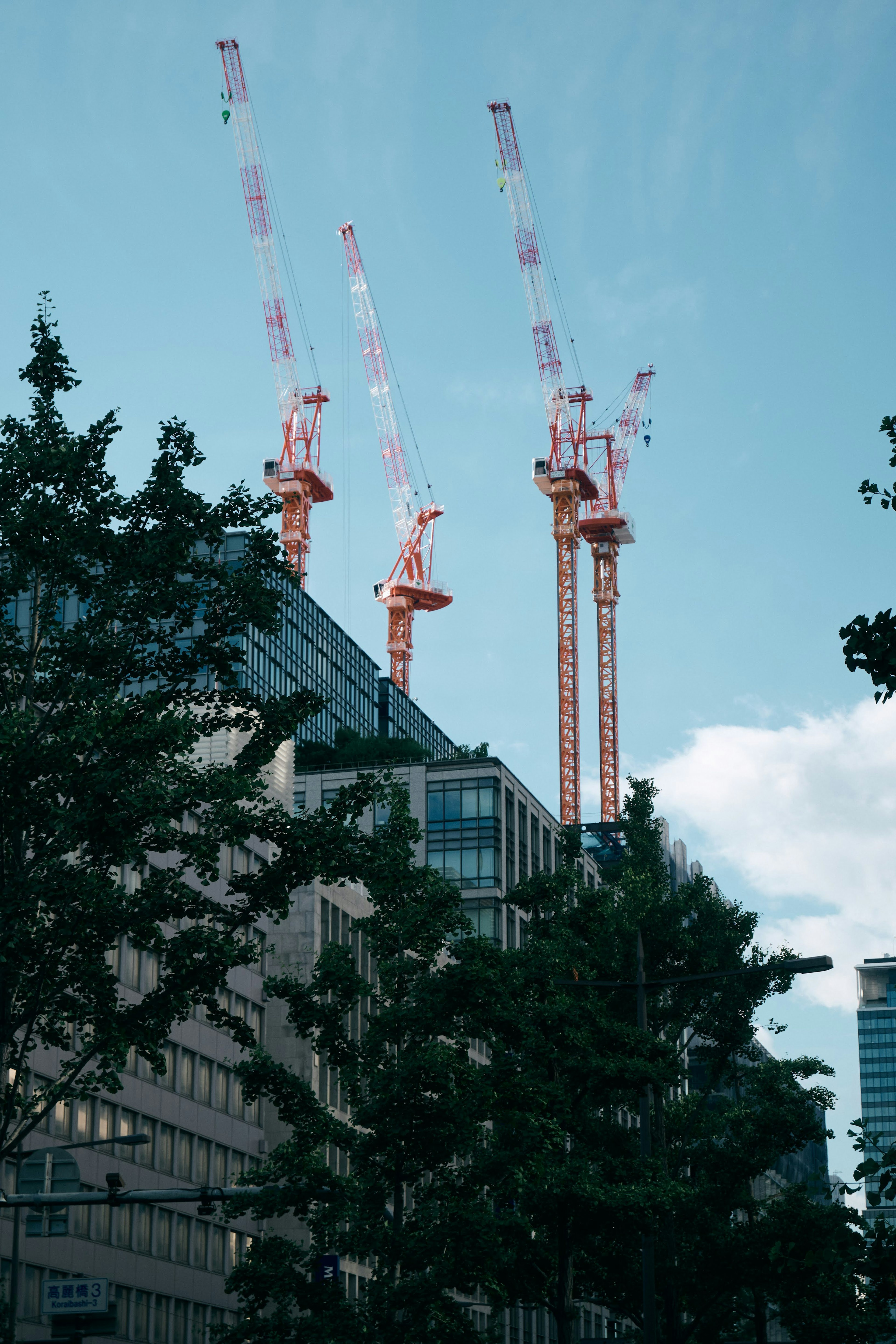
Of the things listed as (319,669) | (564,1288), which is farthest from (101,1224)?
(319,669)

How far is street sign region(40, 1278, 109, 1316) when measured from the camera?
2367 centimetres

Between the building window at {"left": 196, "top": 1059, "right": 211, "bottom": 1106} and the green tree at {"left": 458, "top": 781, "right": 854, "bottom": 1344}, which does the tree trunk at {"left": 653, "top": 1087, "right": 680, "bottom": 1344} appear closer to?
the green tree at {"left": 458, "top": 781, "right": 854, "bottom": 1344}

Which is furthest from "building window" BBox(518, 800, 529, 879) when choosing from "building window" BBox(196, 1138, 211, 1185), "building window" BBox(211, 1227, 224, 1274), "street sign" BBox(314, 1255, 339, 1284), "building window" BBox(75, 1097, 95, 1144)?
"street sign" BBox(314, 1255, 339, 1284)

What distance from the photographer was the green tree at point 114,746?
87.2ft

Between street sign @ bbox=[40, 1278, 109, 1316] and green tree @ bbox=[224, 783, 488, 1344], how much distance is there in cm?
798

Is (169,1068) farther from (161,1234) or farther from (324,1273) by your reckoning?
(324,1273)

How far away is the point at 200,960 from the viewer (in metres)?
28.2

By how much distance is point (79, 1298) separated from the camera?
80.8 feet

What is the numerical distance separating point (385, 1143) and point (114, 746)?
14309mm

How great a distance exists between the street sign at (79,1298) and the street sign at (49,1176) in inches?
83.4

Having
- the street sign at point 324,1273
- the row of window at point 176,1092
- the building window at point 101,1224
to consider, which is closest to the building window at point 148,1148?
the row of window at point 176,1092

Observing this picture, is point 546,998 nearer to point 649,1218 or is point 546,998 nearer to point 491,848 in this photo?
point 649,1218

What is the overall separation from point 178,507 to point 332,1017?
46.9 feet

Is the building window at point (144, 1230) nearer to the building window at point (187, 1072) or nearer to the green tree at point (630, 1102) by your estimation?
the building window at point (187, 1072)
